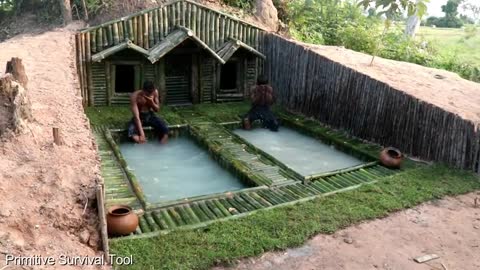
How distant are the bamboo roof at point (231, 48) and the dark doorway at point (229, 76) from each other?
89 cm

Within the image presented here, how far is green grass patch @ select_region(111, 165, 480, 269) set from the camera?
224 inches

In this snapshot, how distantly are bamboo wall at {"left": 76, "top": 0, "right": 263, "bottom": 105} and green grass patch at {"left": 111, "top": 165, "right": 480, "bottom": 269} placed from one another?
702 cm

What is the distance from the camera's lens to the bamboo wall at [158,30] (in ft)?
40.2

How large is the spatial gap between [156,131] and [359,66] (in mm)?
5185

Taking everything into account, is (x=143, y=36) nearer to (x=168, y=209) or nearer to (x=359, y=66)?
(x=359, y=66)

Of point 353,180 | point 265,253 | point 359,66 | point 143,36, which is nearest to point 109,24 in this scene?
point 143,36

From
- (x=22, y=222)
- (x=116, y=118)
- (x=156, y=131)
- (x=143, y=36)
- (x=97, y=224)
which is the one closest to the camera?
(x=22, y=222)

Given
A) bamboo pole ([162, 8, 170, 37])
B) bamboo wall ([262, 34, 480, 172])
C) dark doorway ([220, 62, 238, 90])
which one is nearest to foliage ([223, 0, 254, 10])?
bamboo wall ([262, 34, 480, 172])

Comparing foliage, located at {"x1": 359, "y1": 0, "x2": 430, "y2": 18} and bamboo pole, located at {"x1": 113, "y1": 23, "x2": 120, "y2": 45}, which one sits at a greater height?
foliage, located at {"x1": 359, "y1": 0, "x2": 430, "y2": 18}

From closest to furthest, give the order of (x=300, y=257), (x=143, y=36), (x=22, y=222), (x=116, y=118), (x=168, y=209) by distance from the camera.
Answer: (x=22, y=222) → (x=300, y=257) → (x=168, y=209) → (x=116, y=118) → (x=143, y=36)

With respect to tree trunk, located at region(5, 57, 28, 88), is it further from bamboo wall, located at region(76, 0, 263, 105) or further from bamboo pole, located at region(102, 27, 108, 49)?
bamboo pole, located at region(102, 27, 108, 49)

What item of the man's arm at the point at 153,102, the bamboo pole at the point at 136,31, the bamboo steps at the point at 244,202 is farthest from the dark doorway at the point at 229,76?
the bamboo steps at the point at 244,202

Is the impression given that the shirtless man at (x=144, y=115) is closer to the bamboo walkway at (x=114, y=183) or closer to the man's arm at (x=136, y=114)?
the man's arm at (x=136, y=114)

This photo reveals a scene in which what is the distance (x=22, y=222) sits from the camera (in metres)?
4.34
